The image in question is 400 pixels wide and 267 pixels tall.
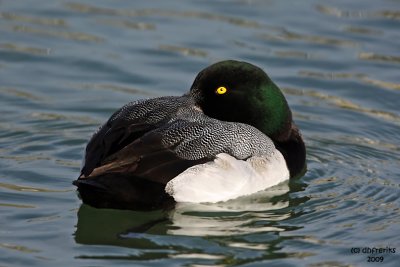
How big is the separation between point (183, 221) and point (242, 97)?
1680 millimetres

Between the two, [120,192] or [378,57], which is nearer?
[120,192]

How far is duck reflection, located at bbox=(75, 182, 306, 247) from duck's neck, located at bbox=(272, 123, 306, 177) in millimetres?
696

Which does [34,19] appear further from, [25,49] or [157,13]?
[157,13]

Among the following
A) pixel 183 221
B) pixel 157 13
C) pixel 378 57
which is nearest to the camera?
pixel 183 221

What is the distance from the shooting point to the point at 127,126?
900cm

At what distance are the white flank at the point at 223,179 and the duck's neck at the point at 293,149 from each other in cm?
41

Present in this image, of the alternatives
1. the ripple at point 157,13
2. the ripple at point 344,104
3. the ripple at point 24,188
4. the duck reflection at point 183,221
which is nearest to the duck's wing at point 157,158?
the duck reflection at point 183,221

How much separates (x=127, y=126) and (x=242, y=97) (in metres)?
1.34

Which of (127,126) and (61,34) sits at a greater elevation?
(61,34)

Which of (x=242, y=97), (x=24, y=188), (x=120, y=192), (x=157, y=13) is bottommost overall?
(x=24, y=188)

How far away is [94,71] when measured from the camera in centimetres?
1287

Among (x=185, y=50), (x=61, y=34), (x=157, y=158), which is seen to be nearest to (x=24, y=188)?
(x=157, y=158)

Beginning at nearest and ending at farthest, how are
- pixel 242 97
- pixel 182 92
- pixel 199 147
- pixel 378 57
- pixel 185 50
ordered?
pixel 199 147 < pixel 242 97 < pixel 182 92 < pixel 378 57 < pixel 185 50

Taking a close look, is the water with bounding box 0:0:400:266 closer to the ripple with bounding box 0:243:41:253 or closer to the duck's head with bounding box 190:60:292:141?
the ripple with bounding box 0:243:41:253
